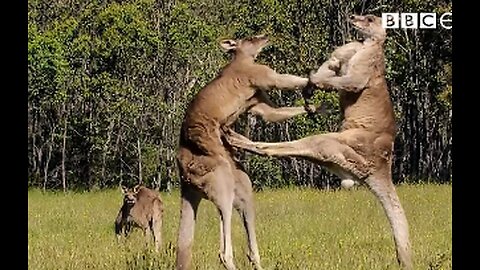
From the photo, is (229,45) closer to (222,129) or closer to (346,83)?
(222,129)

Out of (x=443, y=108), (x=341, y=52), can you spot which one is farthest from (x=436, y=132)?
(x=341, y=52)

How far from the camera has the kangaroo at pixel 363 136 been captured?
7.25 metres

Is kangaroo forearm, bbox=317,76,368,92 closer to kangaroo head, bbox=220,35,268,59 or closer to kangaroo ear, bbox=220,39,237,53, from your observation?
kangaroo head, bbox=220,35,268,59

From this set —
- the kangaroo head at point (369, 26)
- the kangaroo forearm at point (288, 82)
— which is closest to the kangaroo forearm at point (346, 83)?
the kangaroo forearm at point (288, 82)

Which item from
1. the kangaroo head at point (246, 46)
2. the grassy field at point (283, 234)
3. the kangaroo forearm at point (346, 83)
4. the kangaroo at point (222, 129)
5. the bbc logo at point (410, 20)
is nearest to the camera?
the kangaroo at point (222, 129)

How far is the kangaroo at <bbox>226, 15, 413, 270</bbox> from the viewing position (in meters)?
7.25

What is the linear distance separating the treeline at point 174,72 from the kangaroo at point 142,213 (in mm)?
15264

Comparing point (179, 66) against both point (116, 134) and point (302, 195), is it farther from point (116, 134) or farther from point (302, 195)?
point (302, 195)

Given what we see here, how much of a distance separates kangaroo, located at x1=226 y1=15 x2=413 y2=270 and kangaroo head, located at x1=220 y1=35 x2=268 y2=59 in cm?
56

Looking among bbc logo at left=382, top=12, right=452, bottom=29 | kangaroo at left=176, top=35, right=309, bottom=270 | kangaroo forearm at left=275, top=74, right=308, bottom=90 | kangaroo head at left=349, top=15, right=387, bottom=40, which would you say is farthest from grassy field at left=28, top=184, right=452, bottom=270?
bbc logo at left=382, top=12, right=452, bottom=29

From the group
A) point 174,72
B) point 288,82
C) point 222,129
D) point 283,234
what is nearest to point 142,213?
point 283,234

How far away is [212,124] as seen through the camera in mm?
7074

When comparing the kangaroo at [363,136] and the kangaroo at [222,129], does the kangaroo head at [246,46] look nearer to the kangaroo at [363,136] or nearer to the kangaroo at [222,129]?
the kangaroo at [222,129]

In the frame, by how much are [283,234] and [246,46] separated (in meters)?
5.60
